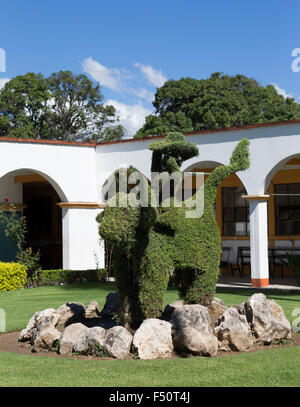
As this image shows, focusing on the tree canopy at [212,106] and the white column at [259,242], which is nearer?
the white column at [259,242]

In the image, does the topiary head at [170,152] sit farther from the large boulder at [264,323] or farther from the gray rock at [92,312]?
the gray rock at [92,312]

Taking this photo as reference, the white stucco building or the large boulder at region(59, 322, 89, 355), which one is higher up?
the white stucco building

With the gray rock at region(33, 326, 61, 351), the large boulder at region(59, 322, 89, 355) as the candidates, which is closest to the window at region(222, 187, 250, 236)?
the large boulder at region(59, 322, 89, 355)

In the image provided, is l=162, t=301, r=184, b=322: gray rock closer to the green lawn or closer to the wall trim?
the green lawn

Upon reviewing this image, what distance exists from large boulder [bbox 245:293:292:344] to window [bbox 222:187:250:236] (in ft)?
35.4

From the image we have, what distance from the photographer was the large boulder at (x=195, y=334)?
7.02m

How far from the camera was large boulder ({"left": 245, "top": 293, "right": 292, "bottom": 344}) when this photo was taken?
7719mm

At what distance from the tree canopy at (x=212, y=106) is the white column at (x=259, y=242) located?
17.5 metres

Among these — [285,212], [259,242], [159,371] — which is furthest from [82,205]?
[159,371]

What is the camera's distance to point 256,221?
47.8 feet

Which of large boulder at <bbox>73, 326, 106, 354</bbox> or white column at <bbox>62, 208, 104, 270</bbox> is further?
white column at <bbox>62, 208, 104, 270</bbox>

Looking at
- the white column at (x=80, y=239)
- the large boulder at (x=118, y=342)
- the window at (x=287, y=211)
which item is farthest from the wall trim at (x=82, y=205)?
the large boulder at (x=118, y=342)
